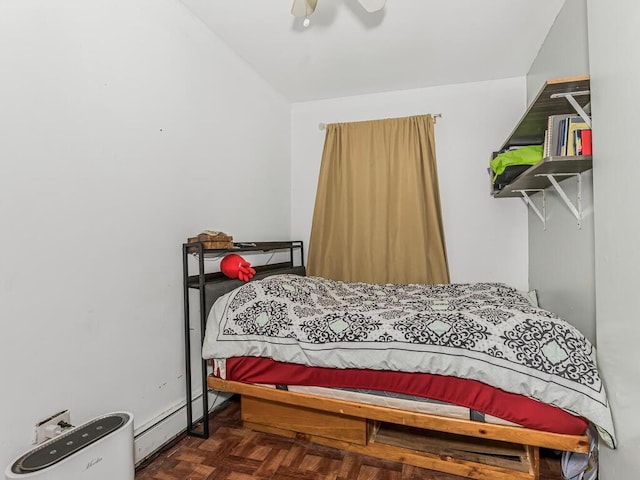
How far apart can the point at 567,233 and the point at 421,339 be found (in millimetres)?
1221

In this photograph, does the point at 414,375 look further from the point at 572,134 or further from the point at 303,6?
the point at 303,6

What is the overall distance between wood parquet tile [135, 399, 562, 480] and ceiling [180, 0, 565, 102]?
2484 millimetres

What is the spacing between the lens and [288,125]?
3561 mm

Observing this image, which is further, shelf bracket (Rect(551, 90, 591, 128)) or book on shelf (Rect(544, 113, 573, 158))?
book on shelf (Rect(544, 113, 573, 158))

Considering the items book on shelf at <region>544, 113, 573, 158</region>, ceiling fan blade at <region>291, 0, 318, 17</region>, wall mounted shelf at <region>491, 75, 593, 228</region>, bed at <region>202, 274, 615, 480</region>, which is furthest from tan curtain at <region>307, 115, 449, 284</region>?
ceiling fan blade at <region>291, 0, 318, 17</region>

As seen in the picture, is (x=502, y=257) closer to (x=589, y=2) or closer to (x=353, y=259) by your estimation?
(x=353, y=259)

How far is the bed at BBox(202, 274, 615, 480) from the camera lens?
1399 millimetres

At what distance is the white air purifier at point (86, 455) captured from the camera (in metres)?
1.16

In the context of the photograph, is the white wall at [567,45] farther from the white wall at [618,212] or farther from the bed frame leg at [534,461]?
the bed frame leg at [534,461]

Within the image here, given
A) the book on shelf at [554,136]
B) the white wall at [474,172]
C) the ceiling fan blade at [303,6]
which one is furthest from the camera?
the white wall at [474,172]

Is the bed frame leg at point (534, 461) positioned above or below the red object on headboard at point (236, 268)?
below

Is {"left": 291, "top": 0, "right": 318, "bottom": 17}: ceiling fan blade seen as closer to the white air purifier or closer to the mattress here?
the mattress

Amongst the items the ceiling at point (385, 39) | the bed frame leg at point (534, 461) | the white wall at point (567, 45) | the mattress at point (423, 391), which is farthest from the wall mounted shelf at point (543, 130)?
the bed frame leg at point (534, 461)

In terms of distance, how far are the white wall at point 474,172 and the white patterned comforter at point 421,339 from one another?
880 mm
